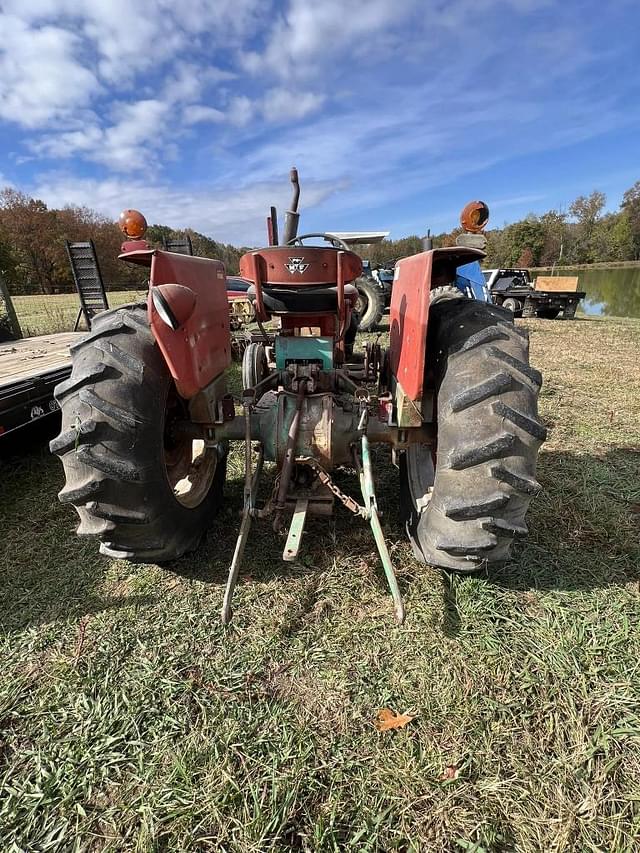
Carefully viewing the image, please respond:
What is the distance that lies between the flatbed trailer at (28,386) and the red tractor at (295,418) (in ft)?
4.11

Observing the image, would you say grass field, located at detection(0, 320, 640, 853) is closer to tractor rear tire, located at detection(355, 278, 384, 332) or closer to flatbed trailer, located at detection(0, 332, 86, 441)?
flatbed trailer, located at detection(0, 332, 86, 441)

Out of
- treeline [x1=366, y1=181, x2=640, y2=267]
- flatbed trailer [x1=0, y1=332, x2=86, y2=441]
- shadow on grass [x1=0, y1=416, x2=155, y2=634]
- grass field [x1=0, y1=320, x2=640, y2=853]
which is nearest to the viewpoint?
grass field [x1=0, y1=320, x2=640, y2=853]

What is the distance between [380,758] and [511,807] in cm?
40

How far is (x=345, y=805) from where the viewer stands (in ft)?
4.50

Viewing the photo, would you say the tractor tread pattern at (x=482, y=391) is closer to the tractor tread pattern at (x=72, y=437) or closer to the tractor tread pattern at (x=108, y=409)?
the tractor tread pattern at (x=108, y=409)

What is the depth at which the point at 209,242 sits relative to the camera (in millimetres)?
35156

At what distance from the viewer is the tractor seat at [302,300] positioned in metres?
2.86

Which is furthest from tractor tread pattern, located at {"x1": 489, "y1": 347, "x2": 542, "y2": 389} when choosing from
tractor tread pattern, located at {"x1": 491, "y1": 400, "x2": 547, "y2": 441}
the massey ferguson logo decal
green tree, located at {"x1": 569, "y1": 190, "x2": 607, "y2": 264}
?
green tree, located at {"x1": 569, "y1": 190, "x2": 607, "y2": 264}

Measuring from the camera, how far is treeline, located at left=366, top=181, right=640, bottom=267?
50.2 metres

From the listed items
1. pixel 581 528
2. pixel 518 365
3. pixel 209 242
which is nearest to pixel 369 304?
pixel 581 528

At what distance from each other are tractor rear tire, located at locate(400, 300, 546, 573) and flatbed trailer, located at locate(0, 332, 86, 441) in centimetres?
272

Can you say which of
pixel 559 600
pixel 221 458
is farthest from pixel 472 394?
pixel 221 458

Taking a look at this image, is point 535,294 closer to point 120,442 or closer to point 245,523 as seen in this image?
point 245,523

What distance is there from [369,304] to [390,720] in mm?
9904
